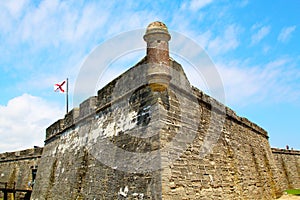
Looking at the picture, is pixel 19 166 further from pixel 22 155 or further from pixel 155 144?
pixel 155 144

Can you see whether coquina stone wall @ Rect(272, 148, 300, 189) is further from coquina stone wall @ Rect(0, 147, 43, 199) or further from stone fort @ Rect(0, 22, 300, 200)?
coquina stone wall @ Rect(0, 147, 43, 199)

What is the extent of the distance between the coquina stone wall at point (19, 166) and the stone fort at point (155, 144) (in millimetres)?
6876

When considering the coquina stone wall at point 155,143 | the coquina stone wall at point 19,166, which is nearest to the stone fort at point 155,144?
the coquina stone wall at point 155,143

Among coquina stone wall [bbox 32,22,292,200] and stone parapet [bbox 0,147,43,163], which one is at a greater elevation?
stone parapet [bbox 0,147,43,163]

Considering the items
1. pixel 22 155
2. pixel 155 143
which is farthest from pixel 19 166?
pixel 155 143

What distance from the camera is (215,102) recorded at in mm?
9242

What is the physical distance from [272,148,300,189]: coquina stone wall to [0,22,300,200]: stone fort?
1086 centimetres

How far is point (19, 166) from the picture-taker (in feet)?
62.0

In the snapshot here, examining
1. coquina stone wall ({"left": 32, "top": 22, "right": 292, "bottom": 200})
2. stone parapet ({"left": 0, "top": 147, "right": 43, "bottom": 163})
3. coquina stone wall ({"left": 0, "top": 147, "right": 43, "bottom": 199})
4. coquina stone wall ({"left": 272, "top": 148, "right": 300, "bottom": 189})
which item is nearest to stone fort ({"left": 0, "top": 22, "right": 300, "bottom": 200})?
coquina stone wall ({"left": 32, "top": 22, "right": 292, "bottom": 200})

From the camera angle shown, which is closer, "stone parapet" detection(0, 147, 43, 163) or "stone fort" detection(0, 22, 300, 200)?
"stone fort" detection(0, 22, 300, 200)

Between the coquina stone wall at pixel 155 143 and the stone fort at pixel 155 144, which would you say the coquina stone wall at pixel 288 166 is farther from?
the coquina stone wall at pixel 155 143

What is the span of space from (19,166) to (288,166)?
1978 centimetres

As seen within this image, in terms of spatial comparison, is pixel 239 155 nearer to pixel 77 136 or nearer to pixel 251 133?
pixel 251 133

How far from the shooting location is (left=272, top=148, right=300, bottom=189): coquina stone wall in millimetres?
21462
